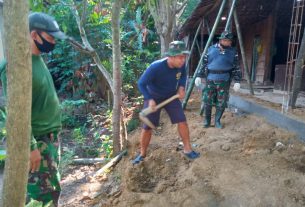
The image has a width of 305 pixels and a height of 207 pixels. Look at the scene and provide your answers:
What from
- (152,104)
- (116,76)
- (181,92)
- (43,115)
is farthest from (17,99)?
(116,76)

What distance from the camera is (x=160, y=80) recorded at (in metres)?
3.96

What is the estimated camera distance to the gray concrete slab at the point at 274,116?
4.34 metres

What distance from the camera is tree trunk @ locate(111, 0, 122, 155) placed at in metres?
4.50

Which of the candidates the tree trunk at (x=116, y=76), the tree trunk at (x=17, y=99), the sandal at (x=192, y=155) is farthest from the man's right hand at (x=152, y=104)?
the tree trunk at (x=17, y=99)

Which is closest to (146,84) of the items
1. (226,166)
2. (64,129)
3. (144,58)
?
(226,166)

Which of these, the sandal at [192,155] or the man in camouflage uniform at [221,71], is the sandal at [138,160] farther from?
the man in camouflage uniform at [221,71]

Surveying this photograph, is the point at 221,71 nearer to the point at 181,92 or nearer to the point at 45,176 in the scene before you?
the point at 181,92

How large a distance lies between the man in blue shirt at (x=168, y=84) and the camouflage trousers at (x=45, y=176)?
1.68 m

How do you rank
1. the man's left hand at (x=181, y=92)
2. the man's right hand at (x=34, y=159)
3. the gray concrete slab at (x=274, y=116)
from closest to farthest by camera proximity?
the man's right hand at (x=34, y=159) → the man's left hand at (x=181, y=92) → the gray concrete slab at (x=274, y=116)

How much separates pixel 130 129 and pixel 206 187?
398 cm

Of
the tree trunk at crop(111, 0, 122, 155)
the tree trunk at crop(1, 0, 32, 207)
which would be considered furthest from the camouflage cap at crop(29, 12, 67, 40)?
the tree trunk at crop(111, 0, 122, 155)

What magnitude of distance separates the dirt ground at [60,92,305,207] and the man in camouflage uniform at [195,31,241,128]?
1.92 feet

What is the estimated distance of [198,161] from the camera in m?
3.98

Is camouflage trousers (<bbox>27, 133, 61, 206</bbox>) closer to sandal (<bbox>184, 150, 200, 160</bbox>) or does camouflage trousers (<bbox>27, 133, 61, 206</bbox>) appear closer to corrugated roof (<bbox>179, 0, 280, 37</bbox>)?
sandal (<bbox>184, 150, 200, 160</bbox>)
